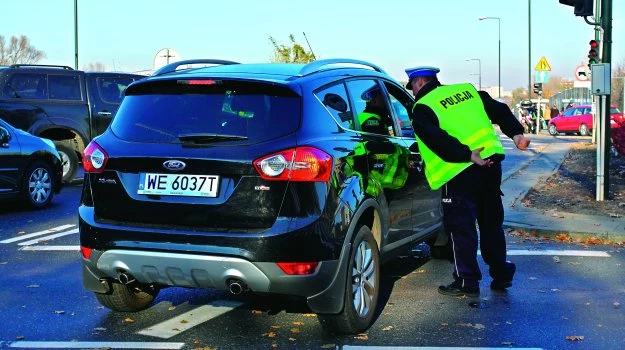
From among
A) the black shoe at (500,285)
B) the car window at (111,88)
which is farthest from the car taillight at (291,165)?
the car window at (111,88)

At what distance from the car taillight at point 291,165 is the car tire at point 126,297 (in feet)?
4.60

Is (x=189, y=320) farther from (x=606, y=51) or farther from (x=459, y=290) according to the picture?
(x=606, y=51)

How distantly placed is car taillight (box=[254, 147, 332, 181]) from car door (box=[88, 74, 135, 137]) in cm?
1119

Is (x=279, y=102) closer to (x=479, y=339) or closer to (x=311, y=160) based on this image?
(x=311, y=160)

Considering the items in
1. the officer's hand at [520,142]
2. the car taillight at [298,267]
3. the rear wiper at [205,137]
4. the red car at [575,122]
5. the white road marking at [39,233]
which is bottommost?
the red car at [575,122]

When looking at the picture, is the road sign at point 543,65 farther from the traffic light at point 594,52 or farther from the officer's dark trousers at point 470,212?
the officer's dark trousers at point 470,212

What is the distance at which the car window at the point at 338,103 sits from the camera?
510 cm

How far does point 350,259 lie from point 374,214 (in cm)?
56

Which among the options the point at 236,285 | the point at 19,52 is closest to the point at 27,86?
the point at 236,285

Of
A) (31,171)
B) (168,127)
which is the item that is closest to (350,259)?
(168,127)

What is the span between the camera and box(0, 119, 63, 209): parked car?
1116cm

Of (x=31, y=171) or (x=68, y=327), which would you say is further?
(x=31, y=171)

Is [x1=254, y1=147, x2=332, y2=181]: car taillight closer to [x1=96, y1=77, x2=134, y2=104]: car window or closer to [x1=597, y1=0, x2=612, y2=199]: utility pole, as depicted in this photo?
[x1=597, y1=0, x2=612, y2=199]: utility pole

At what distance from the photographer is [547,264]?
24.9 feet
